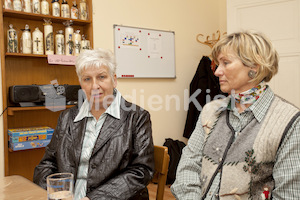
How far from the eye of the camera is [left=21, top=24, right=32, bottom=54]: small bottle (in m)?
2.44

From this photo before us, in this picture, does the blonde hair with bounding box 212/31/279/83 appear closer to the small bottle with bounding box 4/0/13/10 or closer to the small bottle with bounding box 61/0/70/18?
the small bottle with bounding box 61/0/70/18

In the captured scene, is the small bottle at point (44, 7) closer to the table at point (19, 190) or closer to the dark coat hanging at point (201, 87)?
the table at point (19, 190)

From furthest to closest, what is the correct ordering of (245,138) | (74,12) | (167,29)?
(167,29)
(74,12)
(245,138)

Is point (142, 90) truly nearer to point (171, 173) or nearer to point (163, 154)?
point (171, 173)

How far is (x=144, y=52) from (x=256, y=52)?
7.26ft

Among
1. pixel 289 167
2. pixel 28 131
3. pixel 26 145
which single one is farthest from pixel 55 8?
pixel 289 167

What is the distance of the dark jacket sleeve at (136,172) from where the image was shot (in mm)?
1309

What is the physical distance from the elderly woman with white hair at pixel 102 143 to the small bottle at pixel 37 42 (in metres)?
1.06

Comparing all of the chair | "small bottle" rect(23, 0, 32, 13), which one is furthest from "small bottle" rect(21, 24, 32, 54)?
the chair

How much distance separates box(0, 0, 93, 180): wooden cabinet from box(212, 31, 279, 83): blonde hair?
71.1 inches

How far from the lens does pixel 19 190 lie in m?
1.20

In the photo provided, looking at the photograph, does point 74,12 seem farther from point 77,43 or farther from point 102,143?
point 102,143

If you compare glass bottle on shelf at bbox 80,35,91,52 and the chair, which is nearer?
the chair

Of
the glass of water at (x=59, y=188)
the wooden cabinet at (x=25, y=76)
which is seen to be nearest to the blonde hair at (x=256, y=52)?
the glass of water at (x=59, y=188)
